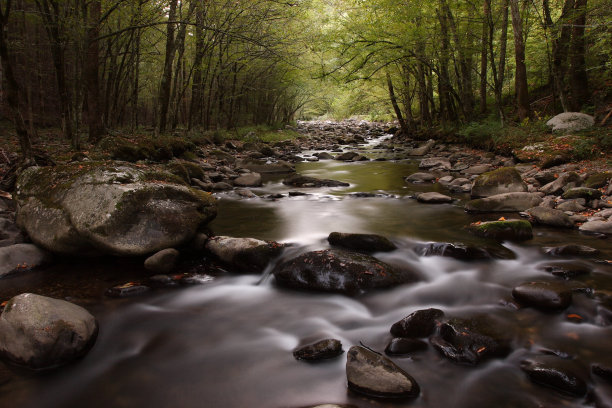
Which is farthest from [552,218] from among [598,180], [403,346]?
[403,346]

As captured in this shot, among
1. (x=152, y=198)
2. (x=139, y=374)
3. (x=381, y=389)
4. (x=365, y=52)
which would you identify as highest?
(x=365, y=52)

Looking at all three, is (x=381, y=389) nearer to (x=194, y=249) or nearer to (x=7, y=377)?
(x=7, y=377)

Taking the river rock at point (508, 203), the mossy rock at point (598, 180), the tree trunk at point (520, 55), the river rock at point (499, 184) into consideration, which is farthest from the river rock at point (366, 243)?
the tree trunk at point (520, 55)

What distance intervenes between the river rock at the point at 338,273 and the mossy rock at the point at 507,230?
178 cm

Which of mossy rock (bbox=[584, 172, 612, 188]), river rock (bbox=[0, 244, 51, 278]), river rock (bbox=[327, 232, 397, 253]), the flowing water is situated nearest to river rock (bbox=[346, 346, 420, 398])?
the flowing water

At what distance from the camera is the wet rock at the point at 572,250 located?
433cm

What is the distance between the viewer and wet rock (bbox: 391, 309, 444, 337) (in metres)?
3.01

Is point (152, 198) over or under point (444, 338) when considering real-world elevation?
over

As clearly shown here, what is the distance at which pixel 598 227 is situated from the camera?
199 inches

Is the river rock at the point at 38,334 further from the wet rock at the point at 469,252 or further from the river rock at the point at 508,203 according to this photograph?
the river rock at the point at 508,203

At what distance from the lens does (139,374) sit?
2736 mm

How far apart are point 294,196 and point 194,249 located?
14.0 ft

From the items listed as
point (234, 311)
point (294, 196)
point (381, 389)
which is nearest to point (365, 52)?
point (294, 196)

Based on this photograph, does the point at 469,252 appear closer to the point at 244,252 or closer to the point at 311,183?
the point at 244,252
